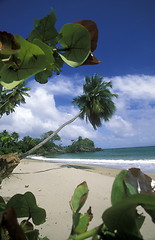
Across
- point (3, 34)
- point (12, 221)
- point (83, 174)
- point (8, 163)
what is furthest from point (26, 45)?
point (83, 174)

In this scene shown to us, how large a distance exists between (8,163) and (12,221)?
47 centimetres

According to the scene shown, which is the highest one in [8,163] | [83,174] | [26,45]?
[26,45]

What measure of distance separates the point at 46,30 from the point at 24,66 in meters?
0.10

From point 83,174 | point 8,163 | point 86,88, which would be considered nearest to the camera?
point 8,163

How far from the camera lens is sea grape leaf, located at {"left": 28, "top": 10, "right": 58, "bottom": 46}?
24cm

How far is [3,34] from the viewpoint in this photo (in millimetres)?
175

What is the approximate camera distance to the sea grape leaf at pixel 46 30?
235mm

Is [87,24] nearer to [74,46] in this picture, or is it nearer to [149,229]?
[74,46]

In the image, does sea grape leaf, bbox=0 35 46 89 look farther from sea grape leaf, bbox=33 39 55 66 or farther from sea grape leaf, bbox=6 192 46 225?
sea grape leaf, bbox=6 192 46 225

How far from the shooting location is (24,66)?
0.60 ft

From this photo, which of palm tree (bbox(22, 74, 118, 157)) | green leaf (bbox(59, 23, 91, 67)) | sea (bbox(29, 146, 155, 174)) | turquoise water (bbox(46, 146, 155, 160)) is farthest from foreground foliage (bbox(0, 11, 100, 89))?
turquoise water (bbox(46, 146, 155, 160))

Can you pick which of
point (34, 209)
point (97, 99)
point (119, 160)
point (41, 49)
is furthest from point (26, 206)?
point (119, 160)

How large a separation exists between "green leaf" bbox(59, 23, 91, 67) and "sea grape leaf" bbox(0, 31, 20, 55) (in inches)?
2.6

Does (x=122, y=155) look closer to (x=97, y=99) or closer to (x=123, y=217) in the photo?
(x=97, y=99)
